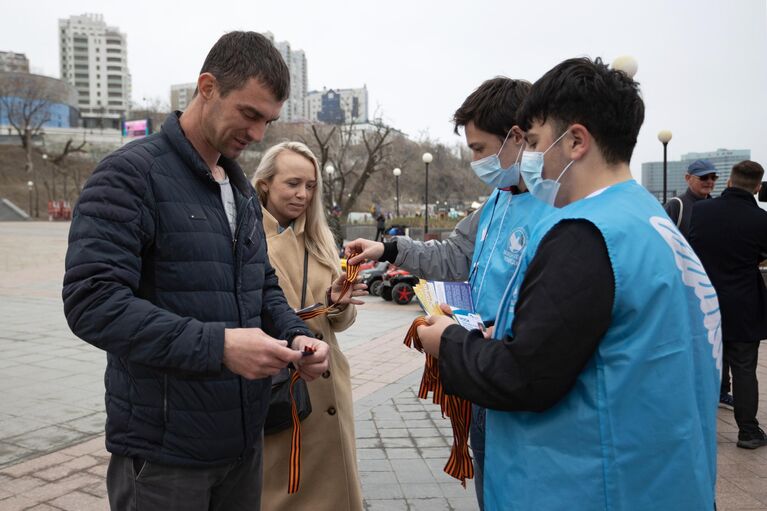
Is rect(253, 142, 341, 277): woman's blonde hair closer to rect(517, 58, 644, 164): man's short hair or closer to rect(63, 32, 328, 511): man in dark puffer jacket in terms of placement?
rect(63, 32, 328, 511): man in dark puffer jacket

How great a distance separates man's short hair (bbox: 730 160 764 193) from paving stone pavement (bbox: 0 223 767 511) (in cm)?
195

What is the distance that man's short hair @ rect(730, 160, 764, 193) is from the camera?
16.0 ft

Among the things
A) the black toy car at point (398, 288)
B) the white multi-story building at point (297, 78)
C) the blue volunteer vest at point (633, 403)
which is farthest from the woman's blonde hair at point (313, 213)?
the white multi-story building at point (297, 78)

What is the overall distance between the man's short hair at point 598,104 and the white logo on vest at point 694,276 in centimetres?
22

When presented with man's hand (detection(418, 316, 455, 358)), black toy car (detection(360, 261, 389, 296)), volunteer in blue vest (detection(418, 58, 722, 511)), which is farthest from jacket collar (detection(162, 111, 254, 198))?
black toy car (detection(360, 261, 389, 296))

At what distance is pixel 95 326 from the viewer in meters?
1.51

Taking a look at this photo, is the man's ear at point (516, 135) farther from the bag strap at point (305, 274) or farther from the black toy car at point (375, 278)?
the black toy car at point (375, 278)

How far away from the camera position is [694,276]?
4.83 feet

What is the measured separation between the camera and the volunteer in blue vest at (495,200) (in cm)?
213

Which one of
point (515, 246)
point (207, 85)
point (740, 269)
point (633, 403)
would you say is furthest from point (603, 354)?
point (740, 269)

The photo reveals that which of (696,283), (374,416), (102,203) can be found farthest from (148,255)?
(374,416)

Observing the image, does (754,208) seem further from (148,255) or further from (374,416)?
(148,255)

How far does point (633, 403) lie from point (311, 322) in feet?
5.79

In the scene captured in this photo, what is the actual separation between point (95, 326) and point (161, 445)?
400 mm
